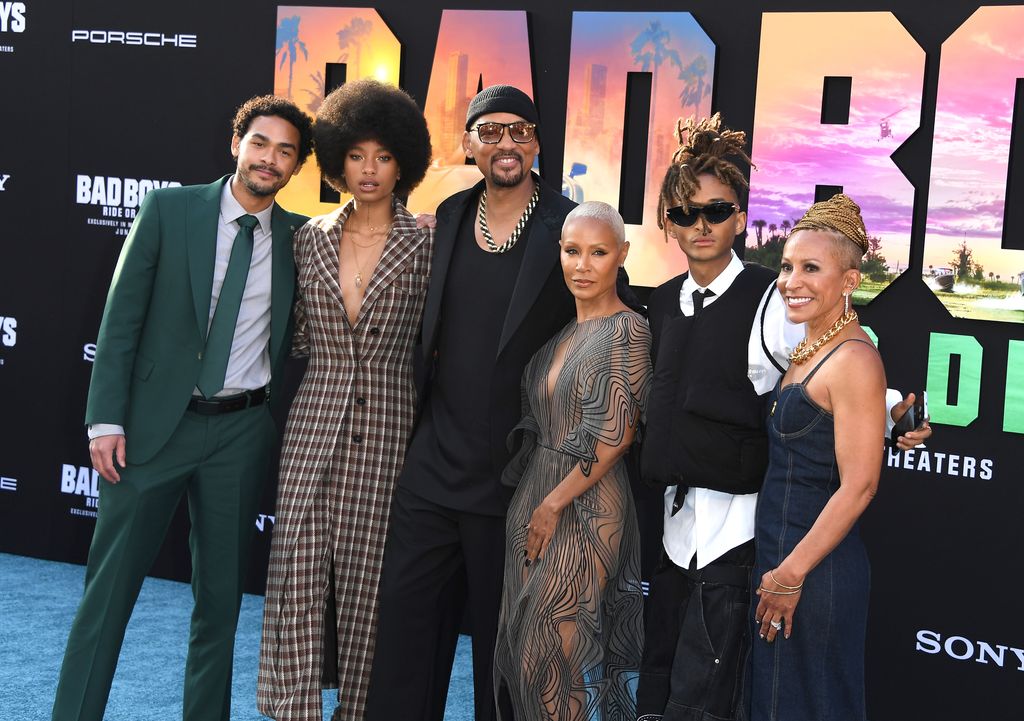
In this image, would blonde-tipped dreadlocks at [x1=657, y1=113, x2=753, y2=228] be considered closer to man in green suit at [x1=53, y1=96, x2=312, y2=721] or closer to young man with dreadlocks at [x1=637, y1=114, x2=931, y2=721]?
young man with dreadlocks at [x1=637, y1=114, x2=931, y2=721]

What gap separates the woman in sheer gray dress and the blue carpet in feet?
4.12

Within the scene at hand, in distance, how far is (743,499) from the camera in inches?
107

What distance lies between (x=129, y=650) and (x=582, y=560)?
2.39 metres

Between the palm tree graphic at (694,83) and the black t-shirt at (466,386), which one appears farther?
the palm tree graphic at (694,83)

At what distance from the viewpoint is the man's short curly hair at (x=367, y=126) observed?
3457 mm

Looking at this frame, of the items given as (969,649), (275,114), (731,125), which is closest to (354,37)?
(275,114)

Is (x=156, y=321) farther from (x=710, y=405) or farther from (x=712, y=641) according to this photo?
(x=712, y=641)

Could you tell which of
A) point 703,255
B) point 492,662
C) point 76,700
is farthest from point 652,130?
point 76,700

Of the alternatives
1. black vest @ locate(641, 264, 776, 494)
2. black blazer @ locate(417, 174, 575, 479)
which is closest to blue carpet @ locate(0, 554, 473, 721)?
black blazer @ locate(417, 174, 575, 479)

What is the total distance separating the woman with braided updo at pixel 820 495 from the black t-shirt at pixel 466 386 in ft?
2.85

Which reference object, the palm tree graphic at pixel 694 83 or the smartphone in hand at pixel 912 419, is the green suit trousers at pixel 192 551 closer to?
the smartphone in hand at pixel 912 419

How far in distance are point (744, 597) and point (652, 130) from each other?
2.33 meters

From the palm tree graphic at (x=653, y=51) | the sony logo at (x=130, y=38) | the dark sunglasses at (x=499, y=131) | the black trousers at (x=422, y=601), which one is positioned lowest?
Result: the black trousers at (x=422, y=601)

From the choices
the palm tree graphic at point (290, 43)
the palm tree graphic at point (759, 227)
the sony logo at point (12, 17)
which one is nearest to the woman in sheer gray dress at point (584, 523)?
the palm tree graphic at point (759, 227)
